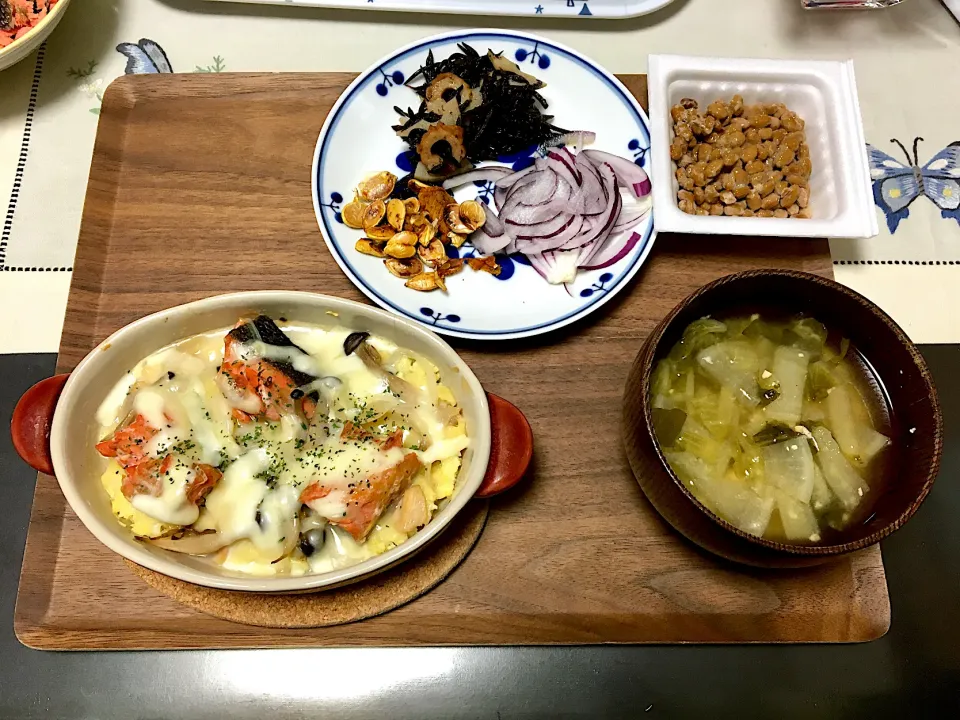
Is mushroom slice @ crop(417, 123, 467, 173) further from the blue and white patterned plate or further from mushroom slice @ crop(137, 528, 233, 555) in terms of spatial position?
mushroom slice @ crop(137, 528, 233, 555)

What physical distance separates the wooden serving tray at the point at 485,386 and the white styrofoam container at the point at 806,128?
0.34ft

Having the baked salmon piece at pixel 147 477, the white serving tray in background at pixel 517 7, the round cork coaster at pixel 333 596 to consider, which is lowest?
the round cork coaster at pixel 333 596

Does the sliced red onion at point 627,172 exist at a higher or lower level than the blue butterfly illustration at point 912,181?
lower

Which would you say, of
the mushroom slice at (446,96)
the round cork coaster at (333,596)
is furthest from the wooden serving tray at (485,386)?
the mushroom slice at (446,96)

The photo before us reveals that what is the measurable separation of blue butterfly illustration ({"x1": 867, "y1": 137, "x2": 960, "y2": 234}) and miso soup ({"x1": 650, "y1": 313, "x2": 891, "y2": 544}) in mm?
758

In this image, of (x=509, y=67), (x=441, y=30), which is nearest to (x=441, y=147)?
(x=509, y=67)

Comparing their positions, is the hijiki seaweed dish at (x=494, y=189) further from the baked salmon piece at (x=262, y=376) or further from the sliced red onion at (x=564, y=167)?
the baked salmon piece at (x=262, y=376)

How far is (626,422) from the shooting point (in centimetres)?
115

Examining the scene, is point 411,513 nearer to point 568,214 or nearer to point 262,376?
point 262,376

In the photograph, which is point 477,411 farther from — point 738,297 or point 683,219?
point 683,219

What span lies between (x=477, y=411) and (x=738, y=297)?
1.59 ft

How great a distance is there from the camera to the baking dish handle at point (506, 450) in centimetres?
108

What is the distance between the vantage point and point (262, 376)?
1145 mm

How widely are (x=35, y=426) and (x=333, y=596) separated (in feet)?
1.82
